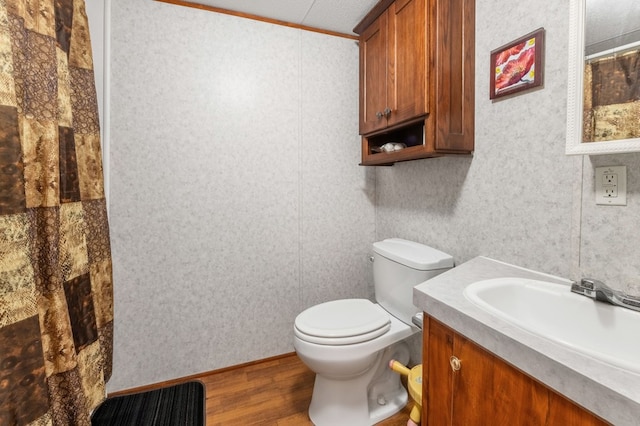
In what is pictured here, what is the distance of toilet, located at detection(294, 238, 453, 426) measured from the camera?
128 cm

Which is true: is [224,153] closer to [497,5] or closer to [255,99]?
[255,99]

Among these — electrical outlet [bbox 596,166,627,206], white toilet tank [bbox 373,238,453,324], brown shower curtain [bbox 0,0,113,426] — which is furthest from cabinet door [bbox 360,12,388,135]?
brown shower curtain [bbox 0,0,113,426]

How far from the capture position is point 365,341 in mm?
1292

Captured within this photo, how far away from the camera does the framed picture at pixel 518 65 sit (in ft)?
3.43

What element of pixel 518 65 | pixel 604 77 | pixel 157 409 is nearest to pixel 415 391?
pixel 157 409

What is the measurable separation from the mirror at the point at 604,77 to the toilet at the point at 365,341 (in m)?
0.75

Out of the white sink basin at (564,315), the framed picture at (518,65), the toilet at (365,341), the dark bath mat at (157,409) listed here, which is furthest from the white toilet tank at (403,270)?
the dark bath mat at (157,409)

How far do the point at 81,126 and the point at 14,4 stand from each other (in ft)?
1.32

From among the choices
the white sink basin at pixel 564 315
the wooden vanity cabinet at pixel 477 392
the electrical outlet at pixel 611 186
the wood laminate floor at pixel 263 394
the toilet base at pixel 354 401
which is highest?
the electrical outlet at pixel 611 186

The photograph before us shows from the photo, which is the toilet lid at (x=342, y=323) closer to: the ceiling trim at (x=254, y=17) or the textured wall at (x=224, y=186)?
the textured wall at (x=224, y=186)

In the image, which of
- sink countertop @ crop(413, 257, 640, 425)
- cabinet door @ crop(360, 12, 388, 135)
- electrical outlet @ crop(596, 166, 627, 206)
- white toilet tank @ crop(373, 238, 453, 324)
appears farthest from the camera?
cabinet door @ crop(360, 12, 388, 135)

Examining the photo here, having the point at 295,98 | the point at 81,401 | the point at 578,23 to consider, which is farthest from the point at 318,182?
the point at 81,401

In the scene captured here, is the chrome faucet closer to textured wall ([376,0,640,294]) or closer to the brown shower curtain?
textured wall ([376,0,640,294])

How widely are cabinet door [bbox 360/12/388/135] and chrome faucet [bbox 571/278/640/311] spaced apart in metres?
1.12
